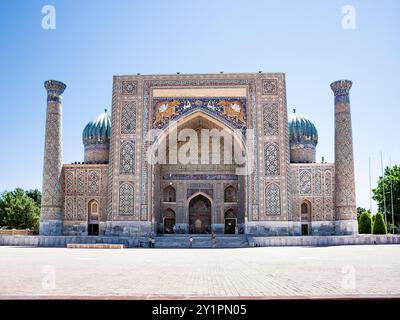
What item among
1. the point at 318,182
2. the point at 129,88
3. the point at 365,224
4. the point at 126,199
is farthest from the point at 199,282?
the point at 365,224

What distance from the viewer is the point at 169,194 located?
20.6 m

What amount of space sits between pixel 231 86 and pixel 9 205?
637 inches

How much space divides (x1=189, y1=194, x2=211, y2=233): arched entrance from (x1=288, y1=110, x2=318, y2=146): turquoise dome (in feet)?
16.0

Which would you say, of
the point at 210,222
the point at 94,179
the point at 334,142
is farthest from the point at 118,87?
the point at 334,142

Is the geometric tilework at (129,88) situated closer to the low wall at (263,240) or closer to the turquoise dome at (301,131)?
the low wall at (263,240)

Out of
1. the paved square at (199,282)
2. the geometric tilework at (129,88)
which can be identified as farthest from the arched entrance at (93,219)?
the paved square at (199,282)

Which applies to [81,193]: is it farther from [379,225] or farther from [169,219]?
[379,225]

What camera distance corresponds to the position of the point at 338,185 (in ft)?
58.4

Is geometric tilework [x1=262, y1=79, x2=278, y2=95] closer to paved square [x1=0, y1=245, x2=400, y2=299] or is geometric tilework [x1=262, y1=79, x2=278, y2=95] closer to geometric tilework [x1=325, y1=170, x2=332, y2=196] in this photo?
geometric tilework [x1=325, y1=170, x2=332, y2=196]

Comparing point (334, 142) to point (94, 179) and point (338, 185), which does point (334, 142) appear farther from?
point (94, 179)

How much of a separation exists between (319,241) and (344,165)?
438cm

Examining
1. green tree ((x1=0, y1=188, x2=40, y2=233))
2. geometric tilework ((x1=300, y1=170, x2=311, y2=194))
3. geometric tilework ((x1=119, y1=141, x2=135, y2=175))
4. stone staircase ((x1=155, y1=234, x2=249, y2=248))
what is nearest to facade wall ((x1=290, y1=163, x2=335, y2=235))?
geometric tilework ((x1=300, y1=170, x2=311, y2=194))

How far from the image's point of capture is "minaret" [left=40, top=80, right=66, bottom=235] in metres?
17.8

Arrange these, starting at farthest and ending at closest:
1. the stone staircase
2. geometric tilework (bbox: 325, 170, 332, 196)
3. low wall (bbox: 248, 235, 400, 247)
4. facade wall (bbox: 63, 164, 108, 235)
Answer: facade wall (bbox: 63, 164, 108, 235) → geometric tilework (bbox: 325, 170, 332, 196) → the stone staircase → low wall (bbox: 248, 235, 400, 247)
